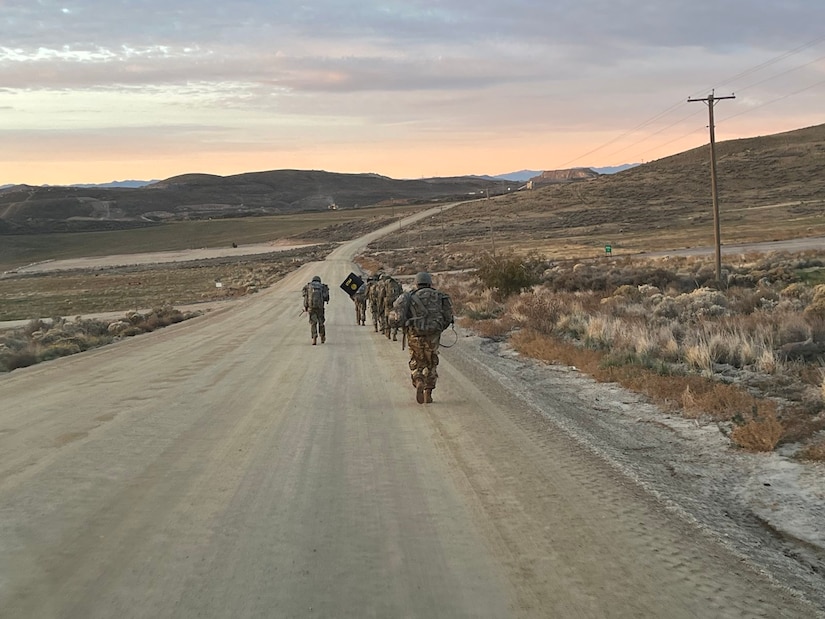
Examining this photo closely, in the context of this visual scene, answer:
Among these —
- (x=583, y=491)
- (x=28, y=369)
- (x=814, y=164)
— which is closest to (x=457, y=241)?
(x=814, y=164)

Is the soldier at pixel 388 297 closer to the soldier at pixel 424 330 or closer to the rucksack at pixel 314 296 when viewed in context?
the rucksack at pixel 314 296

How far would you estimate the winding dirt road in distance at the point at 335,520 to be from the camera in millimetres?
4621

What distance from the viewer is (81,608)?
4562 millimetres

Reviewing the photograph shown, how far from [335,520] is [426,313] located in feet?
17.4

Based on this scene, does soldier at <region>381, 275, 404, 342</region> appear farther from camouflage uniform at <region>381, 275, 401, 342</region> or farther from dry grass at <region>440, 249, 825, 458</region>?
dry grass at <region>440, 249, 825, 458</region>

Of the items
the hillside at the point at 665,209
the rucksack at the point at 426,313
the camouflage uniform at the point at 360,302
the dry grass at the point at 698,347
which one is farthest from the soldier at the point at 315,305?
the hillside at the point at 665,209

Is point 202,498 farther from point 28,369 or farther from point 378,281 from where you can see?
point 378,281

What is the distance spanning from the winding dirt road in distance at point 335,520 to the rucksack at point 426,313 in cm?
119

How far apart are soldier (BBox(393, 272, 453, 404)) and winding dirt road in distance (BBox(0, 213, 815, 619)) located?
0.47 m

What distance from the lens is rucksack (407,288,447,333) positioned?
10969mm

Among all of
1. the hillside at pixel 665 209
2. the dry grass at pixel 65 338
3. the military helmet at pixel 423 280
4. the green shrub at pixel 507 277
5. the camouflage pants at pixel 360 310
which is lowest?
the dry grass at pixel 65 338

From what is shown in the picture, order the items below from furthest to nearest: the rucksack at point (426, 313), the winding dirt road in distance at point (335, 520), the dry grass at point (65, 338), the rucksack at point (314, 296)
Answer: the dry grass at point (65, 338) → the rucksack at point (314, 296) → the rucksack at point (426, 313) → the winding dirt road in distance at point (335, 520)

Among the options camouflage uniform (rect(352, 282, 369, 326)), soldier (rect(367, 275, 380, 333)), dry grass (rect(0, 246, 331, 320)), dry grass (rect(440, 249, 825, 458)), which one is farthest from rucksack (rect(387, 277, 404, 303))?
dry grass (rect(0, 246, 331, 320))

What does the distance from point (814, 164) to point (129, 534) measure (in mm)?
123186
